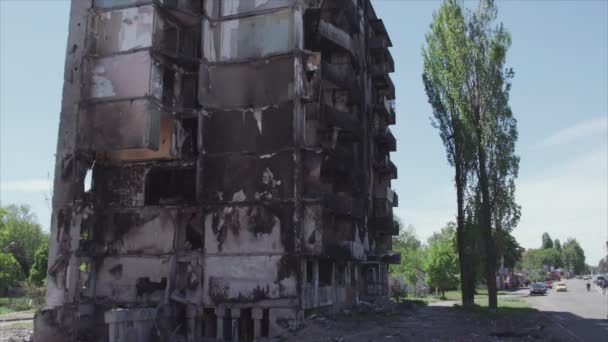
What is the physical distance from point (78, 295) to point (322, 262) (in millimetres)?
11422

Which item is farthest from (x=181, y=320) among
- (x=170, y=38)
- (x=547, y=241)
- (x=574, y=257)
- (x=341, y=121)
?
(x=547, y=241)

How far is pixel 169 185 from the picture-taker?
1063 inches

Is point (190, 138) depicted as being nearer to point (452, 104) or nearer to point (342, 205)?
point (342, 205)

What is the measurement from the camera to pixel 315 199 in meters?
23.2

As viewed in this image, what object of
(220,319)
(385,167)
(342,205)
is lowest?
(220,319)

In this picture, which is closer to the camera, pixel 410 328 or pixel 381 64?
pixel 410 328

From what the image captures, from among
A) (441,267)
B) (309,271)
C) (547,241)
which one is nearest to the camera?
(309,271)

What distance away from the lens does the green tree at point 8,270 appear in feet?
153

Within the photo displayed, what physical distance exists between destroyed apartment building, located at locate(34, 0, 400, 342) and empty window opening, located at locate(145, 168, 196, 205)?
7cm

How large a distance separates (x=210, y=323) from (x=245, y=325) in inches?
65.0

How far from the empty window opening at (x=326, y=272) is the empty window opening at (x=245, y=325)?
4.74 metres

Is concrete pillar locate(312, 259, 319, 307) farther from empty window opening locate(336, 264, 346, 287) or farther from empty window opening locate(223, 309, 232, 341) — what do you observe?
empty window opening locate(336, 264, 346, 287)

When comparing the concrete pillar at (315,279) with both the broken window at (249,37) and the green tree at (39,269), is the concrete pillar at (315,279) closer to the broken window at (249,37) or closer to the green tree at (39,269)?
the broken window at (249,37)

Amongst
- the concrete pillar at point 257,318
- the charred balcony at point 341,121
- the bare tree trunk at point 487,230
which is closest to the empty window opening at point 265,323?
the concrete pillar at point 257,318
